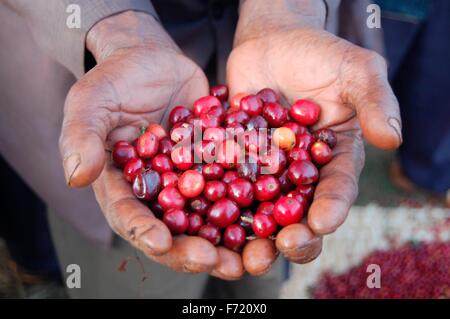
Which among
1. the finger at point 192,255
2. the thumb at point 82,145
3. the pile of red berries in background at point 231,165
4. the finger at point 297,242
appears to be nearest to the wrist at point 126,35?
the pile of red berries in background at point 231,165

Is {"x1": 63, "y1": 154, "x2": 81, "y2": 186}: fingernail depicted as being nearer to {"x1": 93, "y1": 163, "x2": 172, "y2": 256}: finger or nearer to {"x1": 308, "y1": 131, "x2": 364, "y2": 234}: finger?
{"x1": 93, "y1": 163, "x2": 172, "y2": 256}: finger

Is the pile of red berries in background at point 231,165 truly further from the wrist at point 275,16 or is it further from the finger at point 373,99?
the wrist at point 275,16

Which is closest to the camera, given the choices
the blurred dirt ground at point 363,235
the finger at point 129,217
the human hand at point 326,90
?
the finger at point 129,217

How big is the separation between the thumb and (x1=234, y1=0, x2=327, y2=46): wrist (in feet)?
3.66

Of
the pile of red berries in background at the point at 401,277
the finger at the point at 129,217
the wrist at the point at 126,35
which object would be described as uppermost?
the wrist at the point at 126,35

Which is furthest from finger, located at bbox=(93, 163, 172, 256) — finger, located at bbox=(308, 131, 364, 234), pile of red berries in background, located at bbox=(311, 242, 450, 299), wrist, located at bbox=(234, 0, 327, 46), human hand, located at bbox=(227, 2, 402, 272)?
pile of red berries in background, located at bbox=(311, 242, 450, 299)

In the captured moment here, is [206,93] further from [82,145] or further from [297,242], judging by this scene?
[297,242]

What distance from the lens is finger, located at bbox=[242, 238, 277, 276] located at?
6.42 ft

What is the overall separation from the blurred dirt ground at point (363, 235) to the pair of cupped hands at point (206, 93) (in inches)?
52.3

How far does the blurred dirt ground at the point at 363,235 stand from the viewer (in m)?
3.48

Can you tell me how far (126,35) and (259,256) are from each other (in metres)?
1.23

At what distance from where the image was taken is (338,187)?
2039 mm

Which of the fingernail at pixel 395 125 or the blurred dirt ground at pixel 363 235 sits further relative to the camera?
the blurred dirt ground at pixel 363 235
